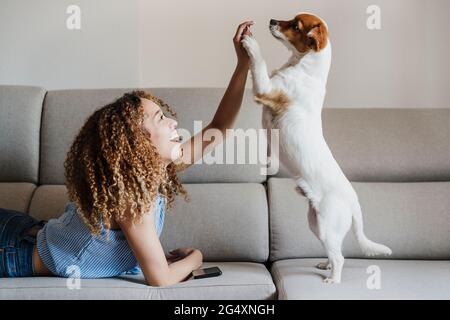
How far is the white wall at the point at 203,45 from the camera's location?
2180 millimetres

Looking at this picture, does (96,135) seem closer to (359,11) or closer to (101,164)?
(101,164)

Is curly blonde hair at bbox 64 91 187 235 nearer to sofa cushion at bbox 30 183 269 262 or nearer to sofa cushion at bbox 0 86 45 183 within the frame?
sofa cushion at bbox 30 183 269 262

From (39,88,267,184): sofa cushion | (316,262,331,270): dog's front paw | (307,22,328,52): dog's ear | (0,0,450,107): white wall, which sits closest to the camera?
(307,22,328,52): dog's ear

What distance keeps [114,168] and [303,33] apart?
1.87 feet

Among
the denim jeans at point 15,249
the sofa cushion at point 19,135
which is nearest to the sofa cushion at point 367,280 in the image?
the denim jeans at point 15,249

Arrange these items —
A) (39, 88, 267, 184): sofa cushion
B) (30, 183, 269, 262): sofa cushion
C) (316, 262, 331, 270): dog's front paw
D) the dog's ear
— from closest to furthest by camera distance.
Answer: the dog's ear < (316, 262, 331, 270): dog's front paw < (30, 183, 269, 262): sofa cushion < (39, 88, 267, 184): sofa cushion

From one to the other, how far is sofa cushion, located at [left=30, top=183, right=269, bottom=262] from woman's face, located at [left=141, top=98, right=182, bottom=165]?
0.37 meters

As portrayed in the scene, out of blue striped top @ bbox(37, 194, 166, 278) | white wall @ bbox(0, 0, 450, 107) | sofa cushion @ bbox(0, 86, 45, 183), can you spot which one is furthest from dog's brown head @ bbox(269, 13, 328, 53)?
sofa cushion @ bbox(0, 86, 45, 183)

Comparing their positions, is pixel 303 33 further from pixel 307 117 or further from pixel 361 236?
pixel 361 236

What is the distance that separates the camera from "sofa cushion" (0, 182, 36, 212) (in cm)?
180

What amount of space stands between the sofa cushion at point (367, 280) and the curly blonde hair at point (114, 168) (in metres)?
0.44

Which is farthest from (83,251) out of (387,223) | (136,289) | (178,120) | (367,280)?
(387,223)

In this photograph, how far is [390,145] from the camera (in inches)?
74.6

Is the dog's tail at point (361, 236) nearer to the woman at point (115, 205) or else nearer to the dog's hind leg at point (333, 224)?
the dog's hind leg at point (333, 224)
